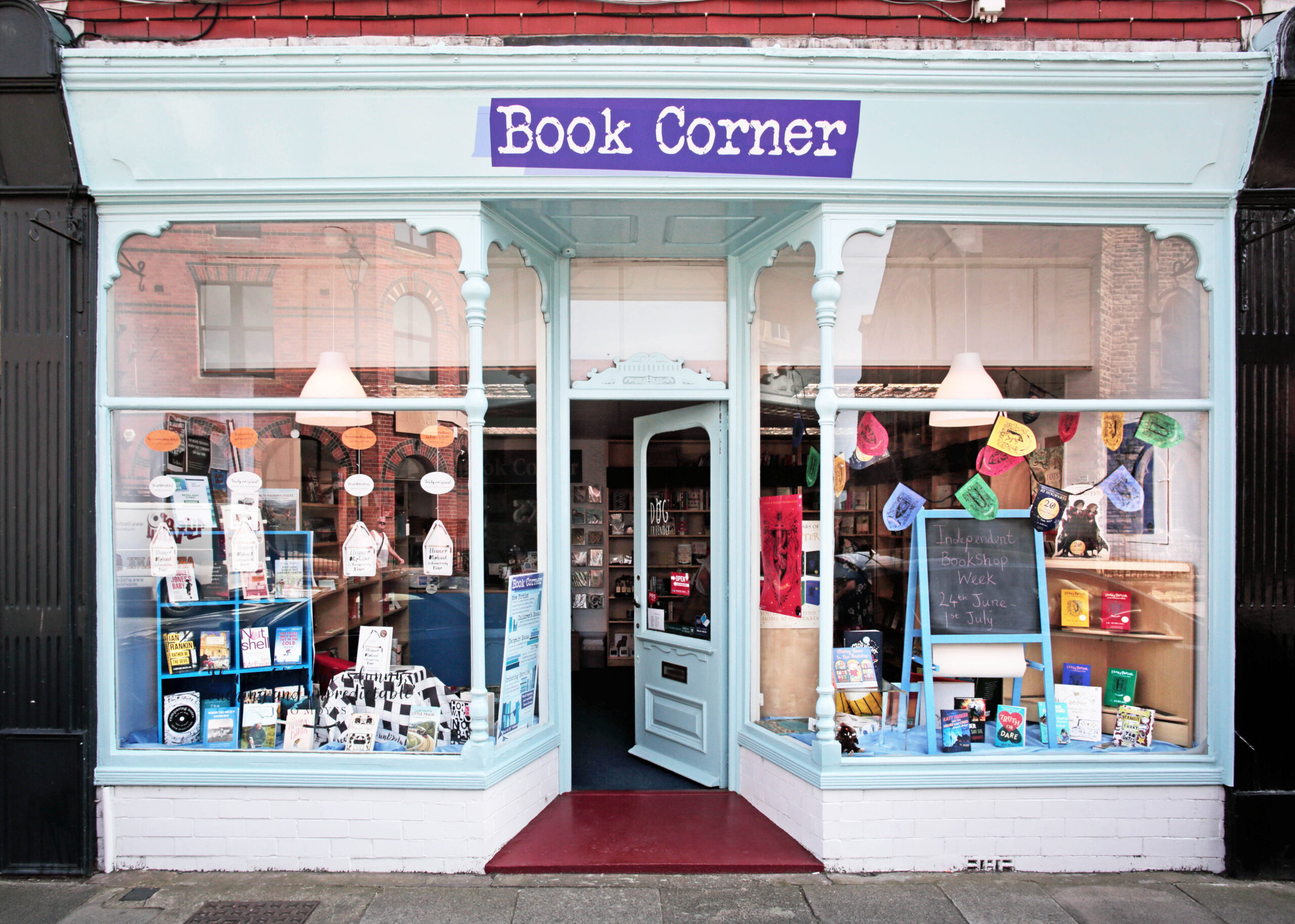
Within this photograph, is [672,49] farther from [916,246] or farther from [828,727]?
[828,727]

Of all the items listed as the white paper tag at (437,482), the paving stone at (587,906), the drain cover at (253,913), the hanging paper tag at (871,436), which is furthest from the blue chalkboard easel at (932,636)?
the drain cover at (253,913)

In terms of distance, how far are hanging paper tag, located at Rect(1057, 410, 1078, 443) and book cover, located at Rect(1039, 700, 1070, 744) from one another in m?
1.67

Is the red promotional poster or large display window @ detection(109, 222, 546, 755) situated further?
the red promotional poster

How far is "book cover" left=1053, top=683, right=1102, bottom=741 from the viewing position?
4.33 meters

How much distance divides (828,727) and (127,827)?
162 inches

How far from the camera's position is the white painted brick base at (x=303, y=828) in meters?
4.02

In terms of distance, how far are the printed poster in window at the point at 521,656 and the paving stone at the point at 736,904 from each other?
1.34 meters

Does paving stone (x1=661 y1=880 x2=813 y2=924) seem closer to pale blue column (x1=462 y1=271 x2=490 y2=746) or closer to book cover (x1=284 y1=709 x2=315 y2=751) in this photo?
pale blue column (x1=462 y1=271 x2=490 y2=746)

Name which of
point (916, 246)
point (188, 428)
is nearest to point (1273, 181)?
point (916, 246)

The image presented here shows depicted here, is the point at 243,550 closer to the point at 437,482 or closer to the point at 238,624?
the point at 238,624

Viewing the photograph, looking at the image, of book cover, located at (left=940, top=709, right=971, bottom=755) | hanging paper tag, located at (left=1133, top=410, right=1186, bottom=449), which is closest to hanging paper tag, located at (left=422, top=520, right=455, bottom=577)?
book cover, located at (left=940, top=709, right=971, bottom=755)

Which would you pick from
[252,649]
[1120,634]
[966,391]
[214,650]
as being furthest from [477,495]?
[1120,634]

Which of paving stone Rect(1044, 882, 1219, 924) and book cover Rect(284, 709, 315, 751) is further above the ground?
book cover Rect(284, 709, 315, 751)

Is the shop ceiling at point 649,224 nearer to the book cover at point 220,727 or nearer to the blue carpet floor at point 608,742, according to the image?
the book cover at point 220,727
